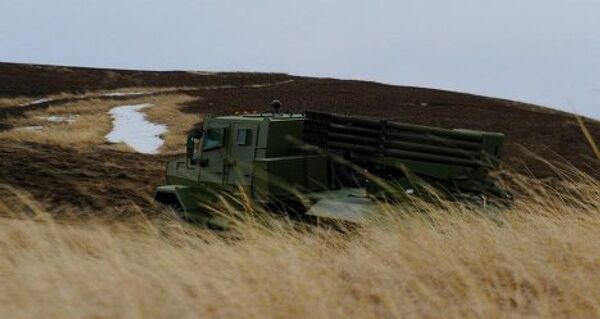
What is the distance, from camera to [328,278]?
403 cm

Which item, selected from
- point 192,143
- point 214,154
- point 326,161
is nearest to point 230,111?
point 192,143

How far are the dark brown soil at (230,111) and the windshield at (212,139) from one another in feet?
15.9

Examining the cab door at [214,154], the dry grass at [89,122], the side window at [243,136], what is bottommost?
the dry grass at [89,122]

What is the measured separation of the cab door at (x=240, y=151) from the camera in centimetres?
1125

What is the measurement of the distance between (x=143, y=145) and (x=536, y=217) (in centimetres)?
2601

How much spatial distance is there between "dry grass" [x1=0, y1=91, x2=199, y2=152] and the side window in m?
17.7

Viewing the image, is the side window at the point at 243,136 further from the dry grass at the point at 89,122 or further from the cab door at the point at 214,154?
the dry grass at the point at 89,122

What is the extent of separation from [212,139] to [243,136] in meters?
0.68

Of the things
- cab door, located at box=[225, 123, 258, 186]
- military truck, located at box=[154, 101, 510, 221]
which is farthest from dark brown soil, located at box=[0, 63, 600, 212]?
cab door, located at box=[225, 123, 258, 186]

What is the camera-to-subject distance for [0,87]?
45656 mm

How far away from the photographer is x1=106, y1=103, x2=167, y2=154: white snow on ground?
30547 mm

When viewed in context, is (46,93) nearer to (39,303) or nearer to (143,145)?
(143,145)

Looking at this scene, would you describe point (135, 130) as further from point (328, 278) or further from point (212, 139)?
point (328, 278)

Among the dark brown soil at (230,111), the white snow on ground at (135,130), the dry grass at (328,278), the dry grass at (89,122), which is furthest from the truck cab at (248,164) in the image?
the white snow on ground at (135,130)
